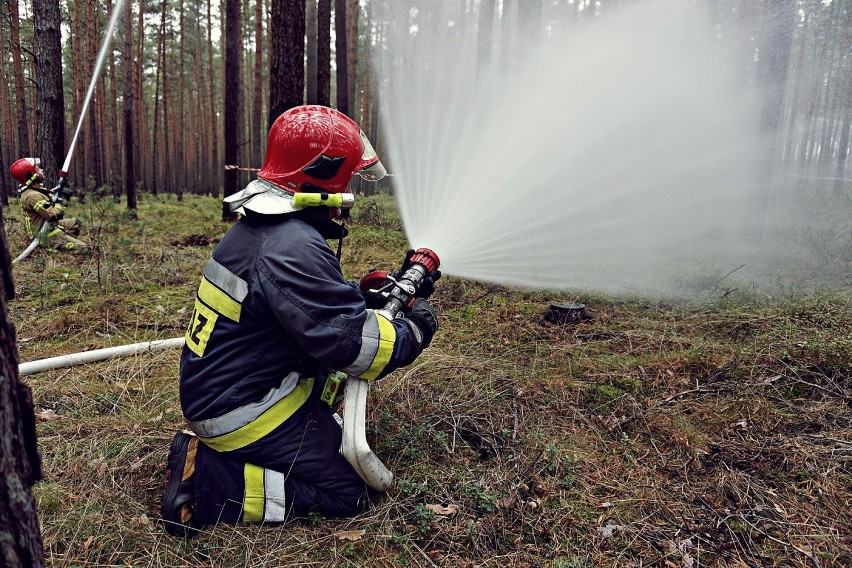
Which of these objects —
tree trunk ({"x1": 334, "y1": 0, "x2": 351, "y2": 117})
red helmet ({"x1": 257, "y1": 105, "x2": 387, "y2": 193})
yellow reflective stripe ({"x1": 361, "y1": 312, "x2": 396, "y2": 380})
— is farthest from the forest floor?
tree trunk ({"x1": 334, "y1": 0, "x2": 351, "y2": 117})

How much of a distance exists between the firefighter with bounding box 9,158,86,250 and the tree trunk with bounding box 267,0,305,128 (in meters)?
5.21

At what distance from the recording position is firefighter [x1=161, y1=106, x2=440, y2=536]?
2678 millimetres

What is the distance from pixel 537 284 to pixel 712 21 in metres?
5.86

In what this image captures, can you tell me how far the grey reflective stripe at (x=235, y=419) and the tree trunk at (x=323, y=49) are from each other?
36.2 ft

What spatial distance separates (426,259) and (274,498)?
164 cm

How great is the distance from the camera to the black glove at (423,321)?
10.1 ft

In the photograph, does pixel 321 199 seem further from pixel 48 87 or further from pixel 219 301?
pixel 48 87

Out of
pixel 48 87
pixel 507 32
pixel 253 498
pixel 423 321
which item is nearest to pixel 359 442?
pixel 253 498

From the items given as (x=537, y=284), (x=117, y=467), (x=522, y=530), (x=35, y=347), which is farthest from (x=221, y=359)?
(x=537, y=284)

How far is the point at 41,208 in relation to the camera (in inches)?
387

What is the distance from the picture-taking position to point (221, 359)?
281 cm

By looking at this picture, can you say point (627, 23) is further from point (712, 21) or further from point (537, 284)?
point (537, 284)

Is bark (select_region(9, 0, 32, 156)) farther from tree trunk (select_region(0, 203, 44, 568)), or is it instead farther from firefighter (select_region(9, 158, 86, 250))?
tree trunk (select_region(0, 203, 44, 568))

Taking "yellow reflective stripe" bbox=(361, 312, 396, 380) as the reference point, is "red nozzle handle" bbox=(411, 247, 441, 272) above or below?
above
